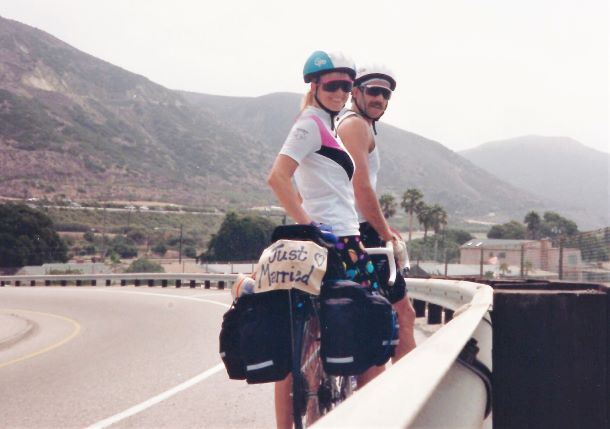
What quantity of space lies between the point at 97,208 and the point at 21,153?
36927mm

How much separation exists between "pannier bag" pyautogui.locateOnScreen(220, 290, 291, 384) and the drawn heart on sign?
18 centimetres

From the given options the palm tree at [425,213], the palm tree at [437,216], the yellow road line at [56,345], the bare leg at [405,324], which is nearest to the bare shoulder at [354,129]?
the bare leg at [405,324]

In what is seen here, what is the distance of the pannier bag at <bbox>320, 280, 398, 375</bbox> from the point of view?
3102 millimetres

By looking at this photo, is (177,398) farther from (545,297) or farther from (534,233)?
(534,233)

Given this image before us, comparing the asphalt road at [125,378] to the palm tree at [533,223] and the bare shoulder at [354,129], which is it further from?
the palm tree at [533,223]

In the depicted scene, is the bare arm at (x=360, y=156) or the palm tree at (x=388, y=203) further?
the palm tree at (x=388, y=203)

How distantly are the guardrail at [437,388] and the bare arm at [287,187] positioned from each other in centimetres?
89

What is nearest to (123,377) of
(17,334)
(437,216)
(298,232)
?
(298,232)

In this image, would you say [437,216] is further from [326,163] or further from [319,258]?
[319,258]

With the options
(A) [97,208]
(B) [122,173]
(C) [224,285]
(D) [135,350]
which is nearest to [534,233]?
(A) [97,208]

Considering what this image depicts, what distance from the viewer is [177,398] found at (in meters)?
6.77

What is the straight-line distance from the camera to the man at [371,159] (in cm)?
432

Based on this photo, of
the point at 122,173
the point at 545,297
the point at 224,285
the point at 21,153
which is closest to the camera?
the point at 545,297

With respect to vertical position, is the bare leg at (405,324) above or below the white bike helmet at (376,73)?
below
